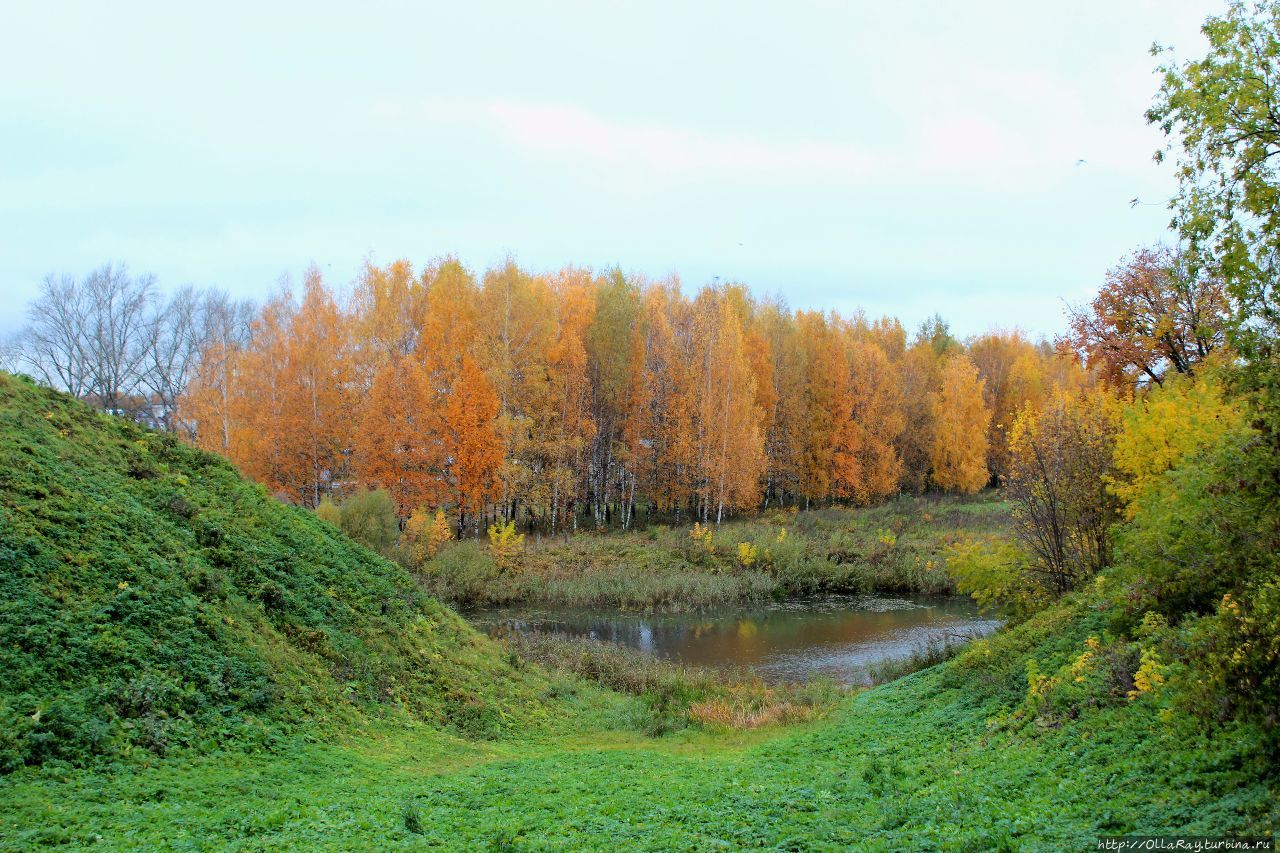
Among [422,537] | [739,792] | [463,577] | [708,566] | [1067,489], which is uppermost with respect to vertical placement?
[1067,489]

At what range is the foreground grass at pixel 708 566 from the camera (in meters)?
29.7

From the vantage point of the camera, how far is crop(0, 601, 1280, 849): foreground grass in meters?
5.85

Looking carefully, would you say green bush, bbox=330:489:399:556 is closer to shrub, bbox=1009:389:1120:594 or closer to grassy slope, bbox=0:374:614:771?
grassy slope, bbox=0:374:614:771

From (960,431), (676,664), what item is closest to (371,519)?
(676,664)

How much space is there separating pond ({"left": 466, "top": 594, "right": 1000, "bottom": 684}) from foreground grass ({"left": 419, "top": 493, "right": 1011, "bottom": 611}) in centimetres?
97

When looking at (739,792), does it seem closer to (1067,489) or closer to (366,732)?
(366,732)

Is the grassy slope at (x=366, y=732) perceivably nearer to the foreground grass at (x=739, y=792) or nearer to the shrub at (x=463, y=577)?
the foreground grass at (x=739, y=792)

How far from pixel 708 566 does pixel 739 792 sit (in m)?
25.6

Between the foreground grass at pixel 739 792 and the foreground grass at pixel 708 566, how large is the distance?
1835 cm

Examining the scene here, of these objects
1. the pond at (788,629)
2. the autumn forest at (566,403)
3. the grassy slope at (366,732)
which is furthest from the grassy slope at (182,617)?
the autumn forest at (566,403)

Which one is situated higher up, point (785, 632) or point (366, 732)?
point (366, 732)

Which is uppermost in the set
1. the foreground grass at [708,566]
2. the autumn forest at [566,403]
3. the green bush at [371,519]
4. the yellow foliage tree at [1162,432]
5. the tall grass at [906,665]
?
the autumn forest at [566,403]

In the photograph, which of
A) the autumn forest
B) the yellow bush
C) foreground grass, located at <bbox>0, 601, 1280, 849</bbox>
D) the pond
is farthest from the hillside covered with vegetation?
the autumn forest

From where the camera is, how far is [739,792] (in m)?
8.37
